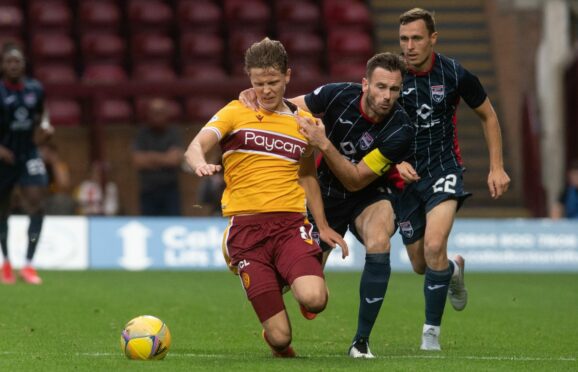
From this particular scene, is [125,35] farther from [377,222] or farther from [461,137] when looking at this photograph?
[377,222]

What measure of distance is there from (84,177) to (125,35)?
395cm

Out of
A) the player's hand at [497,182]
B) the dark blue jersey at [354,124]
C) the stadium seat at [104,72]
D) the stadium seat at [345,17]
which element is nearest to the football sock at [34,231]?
the dark blue jersey at [354,124]

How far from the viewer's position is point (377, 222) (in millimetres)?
8016

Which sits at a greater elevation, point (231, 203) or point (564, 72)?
point (231, 203)

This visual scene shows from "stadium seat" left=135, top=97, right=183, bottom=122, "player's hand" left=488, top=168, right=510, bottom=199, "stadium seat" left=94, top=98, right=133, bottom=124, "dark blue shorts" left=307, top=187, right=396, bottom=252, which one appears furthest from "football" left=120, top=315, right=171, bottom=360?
"stadium seat" left=94, top=98, right=133, bottom=124

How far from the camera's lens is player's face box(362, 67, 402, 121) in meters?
7.73

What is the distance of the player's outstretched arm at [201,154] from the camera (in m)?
6.60

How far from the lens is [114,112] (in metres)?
19.9

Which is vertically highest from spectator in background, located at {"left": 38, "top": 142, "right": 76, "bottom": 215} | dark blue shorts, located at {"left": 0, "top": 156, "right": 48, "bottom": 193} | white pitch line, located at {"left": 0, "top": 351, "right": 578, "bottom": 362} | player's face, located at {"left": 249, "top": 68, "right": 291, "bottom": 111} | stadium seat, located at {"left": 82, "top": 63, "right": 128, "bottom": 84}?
player's face, located at {"left": 249, "top": 68, "right": 291, "bottom": 111}

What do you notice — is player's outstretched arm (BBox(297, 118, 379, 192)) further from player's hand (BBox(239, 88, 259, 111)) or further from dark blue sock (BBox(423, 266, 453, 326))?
dark blue sock (BBox(423, 266, 453, 326))

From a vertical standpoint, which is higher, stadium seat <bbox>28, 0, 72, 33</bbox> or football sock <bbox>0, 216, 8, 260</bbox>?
stadium seat <bbox>28, 0, 72, 33</bbox>

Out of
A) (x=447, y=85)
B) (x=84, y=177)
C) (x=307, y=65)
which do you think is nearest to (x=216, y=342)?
(x=447, y=85)

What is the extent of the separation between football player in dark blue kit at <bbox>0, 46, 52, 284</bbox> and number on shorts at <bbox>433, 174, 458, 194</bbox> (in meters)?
5.32

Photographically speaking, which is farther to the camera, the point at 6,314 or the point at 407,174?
the point at 6,314
